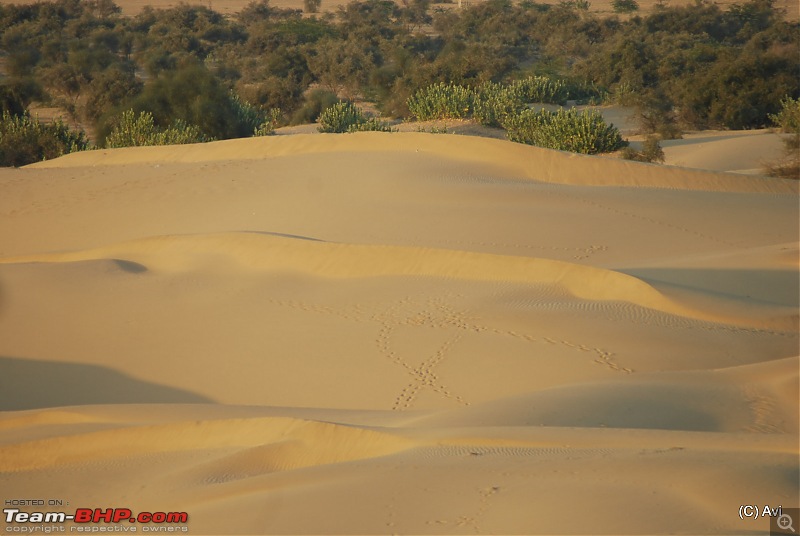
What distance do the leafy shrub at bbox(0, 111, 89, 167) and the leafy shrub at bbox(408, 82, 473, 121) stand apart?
8.12 meters

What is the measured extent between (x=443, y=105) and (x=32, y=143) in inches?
383

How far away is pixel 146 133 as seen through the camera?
21.1 metres

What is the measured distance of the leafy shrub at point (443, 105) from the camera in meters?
23.0

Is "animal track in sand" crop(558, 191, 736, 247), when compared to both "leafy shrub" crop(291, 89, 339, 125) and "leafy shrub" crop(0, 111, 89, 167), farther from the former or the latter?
"leafy shrub" crop(291, 89, 339, 125)

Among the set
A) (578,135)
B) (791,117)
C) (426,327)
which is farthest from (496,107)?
(426,327)

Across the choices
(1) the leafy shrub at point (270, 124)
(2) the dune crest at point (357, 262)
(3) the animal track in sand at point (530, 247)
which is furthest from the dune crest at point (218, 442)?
(1) the leafy shrub at point (270, 124)

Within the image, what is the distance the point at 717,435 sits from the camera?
530 centimetres

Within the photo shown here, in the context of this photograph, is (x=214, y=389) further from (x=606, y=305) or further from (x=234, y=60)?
(x=234, y=60)

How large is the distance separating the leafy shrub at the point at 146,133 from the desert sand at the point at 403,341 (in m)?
3.82

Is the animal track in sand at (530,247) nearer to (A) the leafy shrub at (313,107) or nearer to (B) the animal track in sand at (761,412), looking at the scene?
(B) the animal track in sand at (761,412)

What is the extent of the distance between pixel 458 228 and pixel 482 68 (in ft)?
63.9

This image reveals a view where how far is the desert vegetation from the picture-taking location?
922 inches

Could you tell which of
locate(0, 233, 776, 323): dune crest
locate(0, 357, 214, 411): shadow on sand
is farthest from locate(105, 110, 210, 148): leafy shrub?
locate(0, 357, 214, 411): shadow on sand

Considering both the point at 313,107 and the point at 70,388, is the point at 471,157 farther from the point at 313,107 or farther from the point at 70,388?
the point at 313,107
